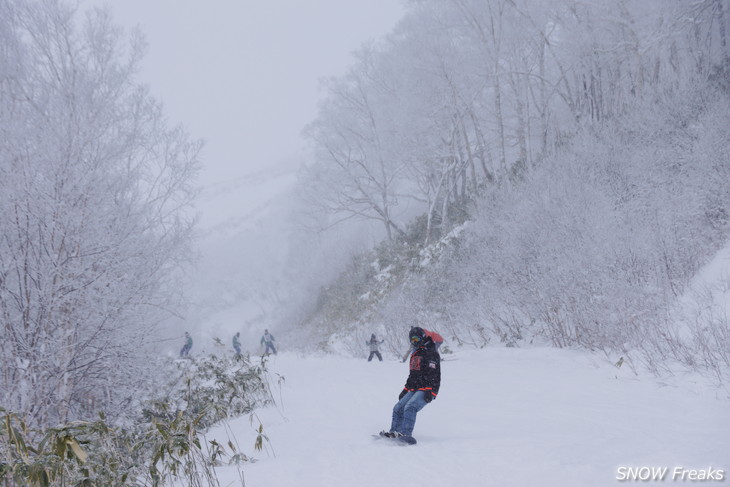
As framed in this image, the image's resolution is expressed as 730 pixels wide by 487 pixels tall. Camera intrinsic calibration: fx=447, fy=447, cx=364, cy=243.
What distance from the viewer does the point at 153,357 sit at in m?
8.45

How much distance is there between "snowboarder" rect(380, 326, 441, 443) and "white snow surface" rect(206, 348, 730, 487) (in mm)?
257

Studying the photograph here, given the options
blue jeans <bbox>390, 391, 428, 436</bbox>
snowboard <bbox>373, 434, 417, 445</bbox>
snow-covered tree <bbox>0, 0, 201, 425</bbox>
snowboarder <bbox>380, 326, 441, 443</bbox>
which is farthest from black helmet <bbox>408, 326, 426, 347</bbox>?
snow-covered tree <bbox>0, 0, 201, 425</bbox>

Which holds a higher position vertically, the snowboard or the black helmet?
the black helmet

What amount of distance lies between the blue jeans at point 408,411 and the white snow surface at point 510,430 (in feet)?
0.79

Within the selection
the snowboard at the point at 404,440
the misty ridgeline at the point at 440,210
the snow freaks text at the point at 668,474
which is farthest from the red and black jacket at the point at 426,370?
the misty ridgeline at the point at 440,210

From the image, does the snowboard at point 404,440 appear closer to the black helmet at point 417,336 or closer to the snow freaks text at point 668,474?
the black helmet at point 417,336

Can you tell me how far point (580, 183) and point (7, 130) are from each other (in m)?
13.0

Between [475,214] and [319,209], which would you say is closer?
[475,214]

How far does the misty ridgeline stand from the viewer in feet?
21.5

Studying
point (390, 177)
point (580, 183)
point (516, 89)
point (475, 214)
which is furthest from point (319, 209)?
point (580, 183)

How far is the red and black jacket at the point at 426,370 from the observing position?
5.89m

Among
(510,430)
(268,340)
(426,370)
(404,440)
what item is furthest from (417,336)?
(268,340)

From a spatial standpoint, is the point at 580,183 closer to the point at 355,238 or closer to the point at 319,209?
the point at 319,209

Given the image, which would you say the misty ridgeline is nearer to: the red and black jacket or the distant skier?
the distant skier
